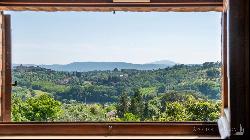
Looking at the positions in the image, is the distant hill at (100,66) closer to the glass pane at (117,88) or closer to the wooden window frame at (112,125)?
the glass pane at (117,88)

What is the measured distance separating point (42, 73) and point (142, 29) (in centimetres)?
289

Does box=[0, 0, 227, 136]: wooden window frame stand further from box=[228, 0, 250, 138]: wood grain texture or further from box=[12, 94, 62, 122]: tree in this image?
box=[228, 0, 250, 138]: wood grain texture

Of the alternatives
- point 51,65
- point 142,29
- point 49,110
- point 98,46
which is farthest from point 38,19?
point 49,110

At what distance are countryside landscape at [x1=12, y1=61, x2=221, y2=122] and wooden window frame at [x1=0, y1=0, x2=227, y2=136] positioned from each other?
31 cm

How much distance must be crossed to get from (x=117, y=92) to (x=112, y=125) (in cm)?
61

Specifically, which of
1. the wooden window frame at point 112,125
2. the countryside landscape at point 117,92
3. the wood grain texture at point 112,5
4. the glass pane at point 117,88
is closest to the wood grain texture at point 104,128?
the wooden window frame at point 112,125

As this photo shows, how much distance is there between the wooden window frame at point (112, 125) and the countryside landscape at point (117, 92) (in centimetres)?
31

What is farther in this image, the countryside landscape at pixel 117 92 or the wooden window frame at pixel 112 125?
the countryside landscape at pixel 117 92

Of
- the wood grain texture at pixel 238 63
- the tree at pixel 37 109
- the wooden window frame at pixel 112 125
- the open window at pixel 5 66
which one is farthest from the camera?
the tree at pixel 37 109

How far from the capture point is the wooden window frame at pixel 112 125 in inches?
150

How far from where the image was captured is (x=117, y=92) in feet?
14.4

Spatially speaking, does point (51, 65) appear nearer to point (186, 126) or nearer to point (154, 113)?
point (154, 113)

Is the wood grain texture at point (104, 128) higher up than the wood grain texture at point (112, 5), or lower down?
lower down

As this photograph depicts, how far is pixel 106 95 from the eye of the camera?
4391mm
